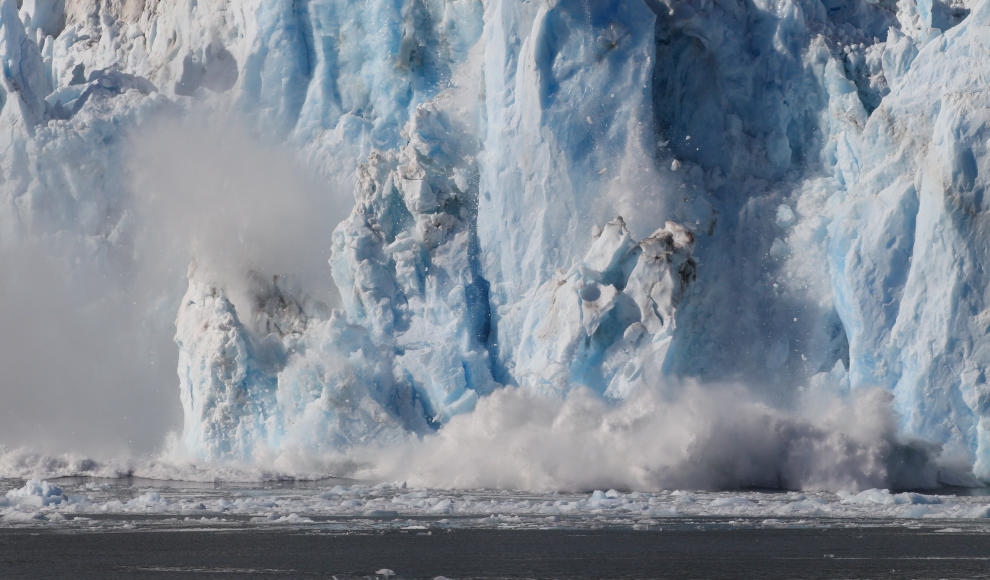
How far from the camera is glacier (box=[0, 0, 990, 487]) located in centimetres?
2125

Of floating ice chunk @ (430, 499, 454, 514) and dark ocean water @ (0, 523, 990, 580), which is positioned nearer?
dark ocean water @ (0, 523, 990, 580)

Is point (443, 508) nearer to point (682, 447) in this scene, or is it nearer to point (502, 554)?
point (502, 554)

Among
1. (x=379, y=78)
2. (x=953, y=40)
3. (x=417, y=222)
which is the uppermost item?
(x=379, y=78)

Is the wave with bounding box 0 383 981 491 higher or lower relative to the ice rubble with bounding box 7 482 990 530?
higher

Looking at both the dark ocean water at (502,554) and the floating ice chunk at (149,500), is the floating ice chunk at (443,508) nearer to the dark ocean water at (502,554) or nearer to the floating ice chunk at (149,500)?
the dark ocean water at (502,554)

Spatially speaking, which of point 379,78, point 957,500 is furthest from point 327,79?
point 957,500

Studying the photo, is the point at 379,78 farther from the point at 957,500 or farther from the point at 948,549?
the point at 948,549

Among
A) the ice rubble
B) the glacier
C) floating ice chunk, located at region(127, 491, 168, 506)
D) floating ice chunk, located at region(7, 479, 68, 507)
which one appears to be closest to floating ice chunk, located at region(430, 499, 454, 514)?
the ice rubble

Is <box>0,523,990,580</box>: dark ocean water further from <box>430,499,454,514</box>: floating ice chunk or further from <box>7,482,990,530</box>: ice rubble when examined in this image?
<box>430,499,454,514</box>: floating ice chunk

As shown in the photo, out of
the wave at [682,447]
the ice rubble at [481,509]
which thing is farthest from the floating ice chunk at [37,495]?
the wave at [682,447]

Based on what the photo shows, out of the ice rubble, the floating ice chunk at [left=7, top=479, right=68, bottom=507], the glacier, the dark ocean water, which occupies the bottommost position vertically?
the dark ocean water

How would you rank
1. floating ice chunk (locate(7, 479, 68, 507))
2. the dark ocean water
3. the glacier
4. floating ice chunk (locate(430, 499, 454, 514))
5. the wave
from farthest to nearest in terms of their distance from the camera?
the glacier → the wave → floating ice chunk (locate(7, 479, 68, 507)) → floating ice chunk (locate(430, 499, 454, 514)) → the dark ocean water

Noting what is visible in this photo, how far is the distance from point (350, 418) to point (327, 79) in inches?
350

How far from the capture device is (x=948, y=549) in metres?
12.4
